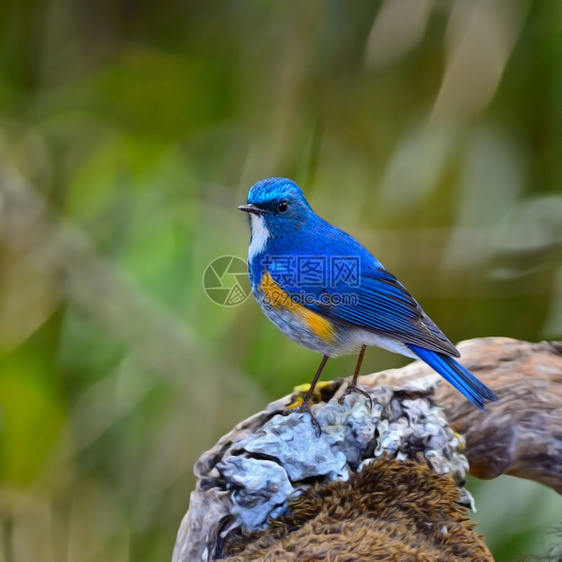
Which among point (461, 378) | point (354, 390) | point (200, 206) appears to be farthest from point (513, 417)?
point (200, 206)

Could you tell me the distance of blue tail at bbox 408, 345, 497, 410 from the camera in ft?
7.13

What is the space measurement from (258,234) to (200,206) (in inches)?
41.6

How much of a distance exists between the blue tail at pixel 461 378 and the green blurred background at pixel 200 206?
114cm

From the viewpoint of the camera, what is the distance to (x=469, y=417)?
8.32ft

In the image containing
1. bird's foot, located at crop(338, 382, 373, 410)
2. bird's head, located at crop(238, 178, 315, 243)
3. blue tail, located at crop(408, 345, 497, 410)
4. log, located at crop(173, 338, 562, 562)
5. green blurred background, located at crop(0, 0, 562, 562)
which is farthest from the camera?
green blurred background, located at crop(0, 0, 562, 562)

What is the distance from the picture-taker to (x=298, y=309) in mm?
2371

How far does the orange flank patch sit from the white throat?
0.12 meters

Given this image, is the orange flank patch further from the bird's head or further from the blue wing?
the bird's head

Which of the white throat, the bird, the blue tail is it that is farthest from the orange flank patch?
the blue tail

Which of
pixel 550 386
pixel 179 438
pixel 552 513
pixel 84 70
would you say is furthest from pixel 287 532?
pixel 84 70

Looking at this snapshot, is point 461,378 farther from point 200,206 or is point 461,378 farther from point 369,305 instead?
point 200,206

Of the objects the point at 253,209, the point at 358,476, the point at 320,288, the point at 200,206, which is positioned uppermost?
the point at 253,209

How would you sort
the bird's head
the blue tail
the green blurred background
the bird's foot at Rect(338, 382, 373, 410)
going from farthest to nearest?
the green blurred background < the bird's head < the bird's foot at Rect(338, 382, 373, 410) < the blue tail

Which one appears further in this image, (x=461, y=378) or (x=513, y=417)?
(x=513, y=417)
